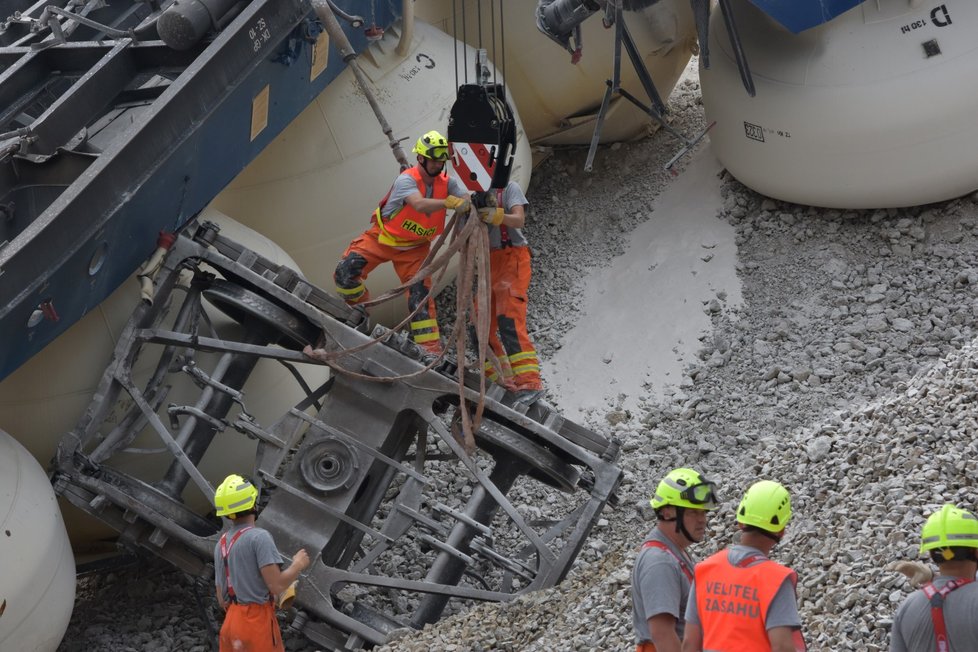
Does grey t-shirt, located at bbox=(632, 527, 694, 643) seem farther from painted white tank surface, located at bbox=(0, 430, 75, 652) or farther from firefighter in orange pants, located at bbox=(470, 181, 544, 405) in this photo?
painted white tank surface, located at bbox=(0, 430, 75, 652)

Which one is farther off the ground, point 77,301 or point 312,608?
point 77,301

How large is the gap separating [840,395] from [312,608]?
11.4ft

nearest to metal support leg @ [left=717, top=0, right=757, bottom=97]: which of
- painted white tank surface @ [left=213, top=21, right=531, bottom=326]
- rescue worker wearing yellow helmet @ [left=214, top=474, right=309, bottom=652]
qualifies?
painted white tank surface @ [left=213, top=21, right=531, bottom=326]

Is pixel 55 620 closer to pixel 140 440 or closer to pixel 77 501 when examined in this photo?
pixel 77 501

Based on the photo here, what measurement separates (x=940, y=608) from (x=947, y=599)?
0.12ft

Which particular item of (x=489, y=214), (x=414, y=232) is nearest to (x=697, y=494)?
(x=489, y=214)

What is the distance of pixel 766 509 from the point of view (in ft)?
15.5

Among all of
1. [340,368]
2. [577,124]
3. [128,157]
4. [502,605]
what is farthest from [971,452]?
[577,124]

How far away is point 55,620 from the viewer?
7.26 m

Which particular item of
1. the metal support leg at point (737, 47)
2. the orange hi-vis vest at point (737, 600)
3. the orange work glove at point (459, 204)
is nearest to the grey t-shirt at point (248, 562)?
the orange work glove at point (459, 204)

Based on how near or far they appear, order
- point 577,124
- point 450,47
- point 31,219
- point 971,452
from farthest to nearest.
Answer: point 577,124, point 450,47, point 31,219, point 971,452

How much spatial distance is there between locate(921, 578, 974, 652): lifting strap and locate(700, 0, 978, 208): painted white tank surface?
5559 millimetres

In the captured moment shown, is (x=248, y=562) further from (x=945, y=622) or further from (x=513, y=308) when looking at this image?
(x=945, y=622)

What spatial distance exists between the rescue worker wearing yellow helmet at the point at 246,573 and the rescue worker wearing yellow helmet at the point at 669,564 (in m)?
2.06
